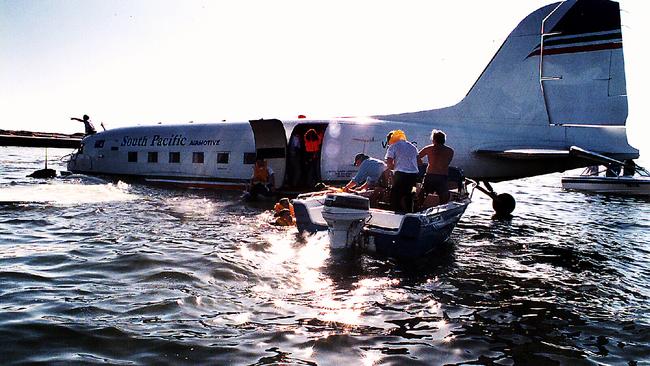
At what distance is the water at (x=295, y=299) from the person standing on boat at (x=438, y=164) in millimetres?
1587

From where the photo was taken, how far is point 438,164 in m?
12.2

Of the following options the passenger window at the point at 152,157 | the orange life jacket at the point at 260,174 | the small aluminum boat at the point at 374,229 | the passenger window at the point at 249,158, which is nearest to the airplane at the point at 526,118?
the passenger window at the point at 249,158

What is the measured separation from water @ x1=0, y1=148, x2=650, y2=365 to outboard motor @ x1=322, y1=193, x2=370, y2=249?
1.20 feet

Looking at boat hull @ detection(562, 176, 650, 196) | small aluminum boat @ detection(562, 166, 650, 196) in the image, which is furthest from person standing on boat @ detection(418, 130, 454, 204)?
boat hull @ detection(562, 176, 650, 196)

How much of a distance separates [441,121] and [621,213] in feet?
32.5

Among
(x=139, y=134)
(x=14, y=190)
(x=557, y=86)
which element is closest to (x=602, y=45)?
(x=557, y=86)

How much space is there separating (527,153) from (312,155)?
922 centimetres

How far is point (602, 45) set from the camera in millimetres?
17453

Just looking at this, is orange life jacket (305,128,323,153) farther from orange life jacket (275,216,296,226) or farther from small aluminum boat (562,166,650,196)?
small aluminum boat (562,166,650,196)

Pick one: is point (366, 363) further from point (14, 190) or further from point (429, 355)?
point (14, 190)

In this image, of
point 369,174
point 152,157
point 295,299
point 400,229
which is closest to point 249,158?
point 152,157

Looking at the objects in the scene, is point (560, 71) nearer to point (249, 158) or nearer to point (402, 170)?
point (402, 170)

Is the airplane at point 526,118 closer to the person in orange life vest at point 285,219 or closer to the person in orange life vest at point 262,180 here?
the person in orange life vest at point 262,180

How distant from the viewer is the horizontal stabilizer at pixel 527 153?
16078 millimetres
